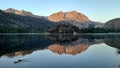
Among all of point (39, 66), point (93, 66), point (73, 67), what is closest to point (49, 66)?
point (39, 66)

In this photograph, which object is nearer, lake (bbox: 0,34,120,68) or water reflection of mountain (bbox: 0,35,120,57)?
lake (bbox: 0,34,120,68)

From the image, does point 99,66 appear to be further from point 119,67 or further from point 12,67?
point 12,67

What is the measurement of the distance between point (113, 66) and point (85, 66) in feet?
15.1

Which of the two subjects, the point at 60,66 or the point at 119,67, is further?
the point at 60,66

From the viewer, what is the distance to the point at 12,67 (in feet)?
126

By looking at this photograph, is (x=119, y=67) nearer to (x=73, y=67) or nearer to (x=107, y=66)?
(x=107, y=66)

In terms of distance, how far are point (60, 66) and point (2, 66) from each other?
32.4 ft

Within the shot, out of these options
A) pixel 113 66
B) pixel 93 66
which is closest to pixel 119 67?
pixel 113 66

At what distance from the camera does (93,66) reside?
126ft

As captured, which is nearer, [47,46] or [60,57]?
[60,57]

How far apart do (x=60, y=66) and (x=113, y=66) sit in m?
8.76

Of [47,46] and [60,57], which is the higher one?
[60,57]

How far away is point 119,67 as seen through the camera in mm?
35781

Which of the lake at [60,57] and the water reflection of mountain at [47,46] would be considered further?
the water reflection of mountain at [47,46]
